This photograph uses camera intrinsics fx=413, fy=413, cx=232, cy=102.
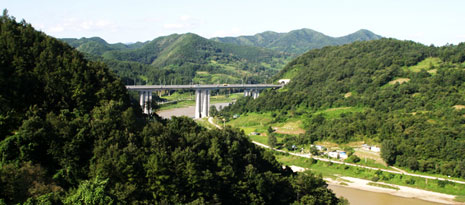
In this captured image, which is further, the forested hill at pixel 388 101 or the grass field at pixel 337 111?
the grass field at pixel 337 111

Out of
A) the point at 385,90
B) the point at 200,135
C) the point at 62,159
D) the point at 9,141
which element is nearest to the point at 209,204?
the point at 200,135

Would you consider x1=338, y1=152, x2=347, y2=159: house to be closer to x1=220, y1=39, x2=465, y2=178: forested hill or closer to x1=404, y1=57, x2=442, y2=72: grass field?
x1=220, y1=39, x2=465, y2=178: forested hill

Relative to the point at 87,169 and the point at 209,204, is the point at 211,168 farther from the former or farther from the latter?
the point at 87,169

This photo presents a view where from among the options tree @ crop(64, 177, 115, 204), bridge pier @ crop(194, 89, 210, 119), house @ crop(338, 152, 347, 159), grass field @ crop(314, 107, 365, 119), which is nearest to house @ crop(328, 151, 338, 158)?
house @ crop(338, 152, 347, 159)

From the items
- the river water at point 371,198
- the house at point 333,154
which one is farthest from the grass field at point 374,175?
the river water at point 371,198

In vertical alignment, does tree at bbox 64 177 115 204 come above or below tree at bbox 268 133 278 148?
above

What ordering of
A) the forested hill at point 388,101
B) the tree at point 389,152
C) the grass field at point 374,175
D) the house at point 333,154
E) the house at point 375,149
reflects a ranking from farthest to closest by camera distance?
the house at point 333,154
the house at point 375,149
the forested hill at point 388,101
the tree at point 389,152
the grass field at point 374,175

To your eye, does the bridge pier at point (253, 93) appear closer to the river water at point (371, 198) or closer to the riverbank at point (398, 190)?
the riverbank at point (398, 190)
